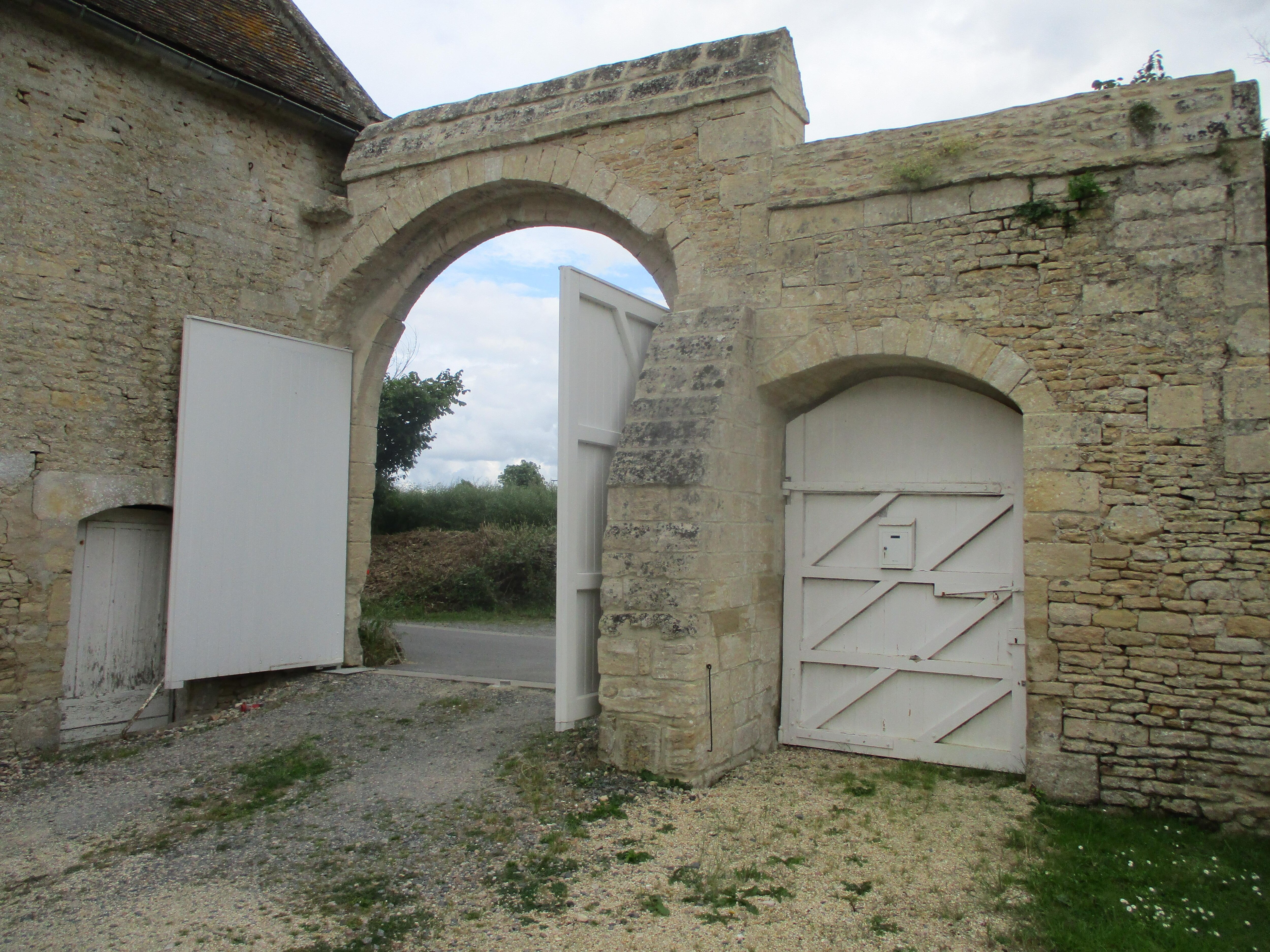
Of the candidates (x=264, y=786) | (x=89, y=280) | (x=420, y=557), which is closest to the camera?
(x=264, y=786)

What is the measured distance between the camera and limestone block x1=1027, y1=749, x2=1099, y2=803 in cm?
474

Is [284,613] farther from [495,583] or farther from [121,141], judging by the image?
[495,583]

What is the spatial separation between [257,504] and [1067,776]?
5.94 metres

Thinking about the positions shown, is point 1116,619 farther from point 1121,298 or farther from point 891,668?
point 1121,298

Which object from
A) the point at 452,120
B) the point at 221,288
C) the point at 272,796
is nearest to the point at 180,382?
the point at 221,288

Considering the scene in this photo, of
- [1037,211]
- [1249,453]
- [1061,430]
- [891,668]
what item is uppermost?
[1037,211]

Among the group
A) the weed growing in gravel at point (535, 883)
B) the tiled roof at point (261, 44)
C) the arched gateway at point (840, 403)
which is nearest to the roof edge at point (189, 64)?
the tiled roof at point (261, 44)

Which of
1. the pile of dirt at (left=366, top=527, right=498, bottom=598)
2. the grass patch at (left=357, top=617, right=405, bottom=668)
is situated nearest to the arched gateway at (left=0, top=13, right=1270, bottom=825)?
the grass patch at (left=357, top=617, right=405, bottom=668)

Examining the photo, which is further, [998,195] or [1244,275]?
[998,195]

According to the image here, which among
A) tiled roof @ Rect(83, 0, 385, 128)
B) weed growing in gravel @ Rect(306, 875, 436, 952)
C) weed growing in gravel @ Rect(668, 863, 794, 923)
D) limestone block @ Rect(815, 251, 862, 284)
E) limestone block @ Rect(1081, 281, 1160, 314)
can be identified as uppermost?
tiled roof @ Rect(83, 0, 385, 128)

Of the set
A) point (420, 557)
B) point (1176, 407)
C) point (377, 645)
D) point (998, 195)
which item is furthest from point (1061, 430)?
point (420, 557)

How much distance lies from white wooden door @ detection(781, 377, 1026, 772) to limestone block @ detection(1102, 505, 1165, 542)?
0.63 metres

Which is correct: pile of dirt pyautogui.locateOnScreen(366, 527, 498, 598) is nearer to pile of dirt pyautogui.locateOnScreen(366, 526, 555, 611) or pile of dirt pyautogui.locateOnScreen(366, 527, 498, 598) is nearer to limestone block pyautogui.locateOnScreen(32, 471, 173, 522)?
pile of dirt pyautogui.locateOnScreen(366, 526, 555, 611)

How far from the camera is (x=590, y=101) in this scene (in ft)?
21.6
